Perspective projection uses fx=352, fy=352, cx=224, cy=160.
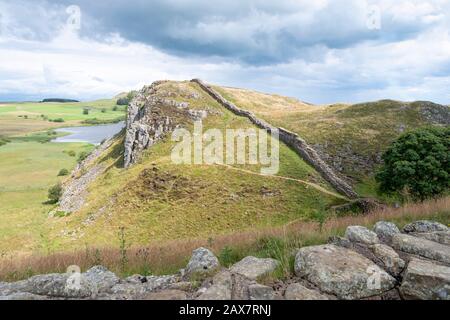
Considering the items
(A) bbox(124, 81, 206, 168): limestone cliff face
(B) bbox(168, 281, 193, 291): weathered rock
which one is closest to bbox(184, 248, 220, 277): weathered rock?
(B) bbox(168, 281, 193, 291): weathered rock

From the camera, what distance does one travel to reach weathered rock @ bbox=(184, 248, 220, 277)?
8948 mm

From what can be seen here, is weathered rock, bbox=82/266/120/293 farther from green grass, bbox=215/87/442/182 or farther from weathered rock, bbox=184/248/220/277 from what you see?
green grass, bbox=215/87/442/182

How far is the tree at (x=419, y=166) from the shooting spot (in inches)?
1369

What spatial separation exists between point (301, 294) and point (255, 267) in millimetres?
1780

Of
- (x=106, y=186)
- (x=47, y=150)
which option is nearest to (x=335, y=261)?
(x=106, y=186)

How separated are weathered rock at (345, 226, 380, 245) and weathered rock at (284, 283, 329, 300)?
10.6 feet

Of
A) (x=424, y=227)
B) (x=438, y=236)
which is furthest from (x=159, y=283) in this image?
(x=424, y=227)

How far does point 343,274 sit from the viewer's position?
297 inches

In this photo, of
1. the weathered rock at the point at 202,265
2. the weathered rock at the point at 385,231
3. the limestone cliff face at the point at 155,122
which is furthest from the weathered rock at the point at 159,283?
the limestone cliff face at the point at 155,122

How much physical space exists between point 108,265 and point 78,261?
1.42 m

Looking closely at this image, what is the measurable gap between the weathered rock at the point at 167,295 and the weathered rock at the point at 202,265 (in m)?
1.19

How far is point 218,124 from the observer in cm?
6325

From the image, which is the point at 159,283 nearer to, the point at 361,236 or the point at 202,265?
the point at 202,265
